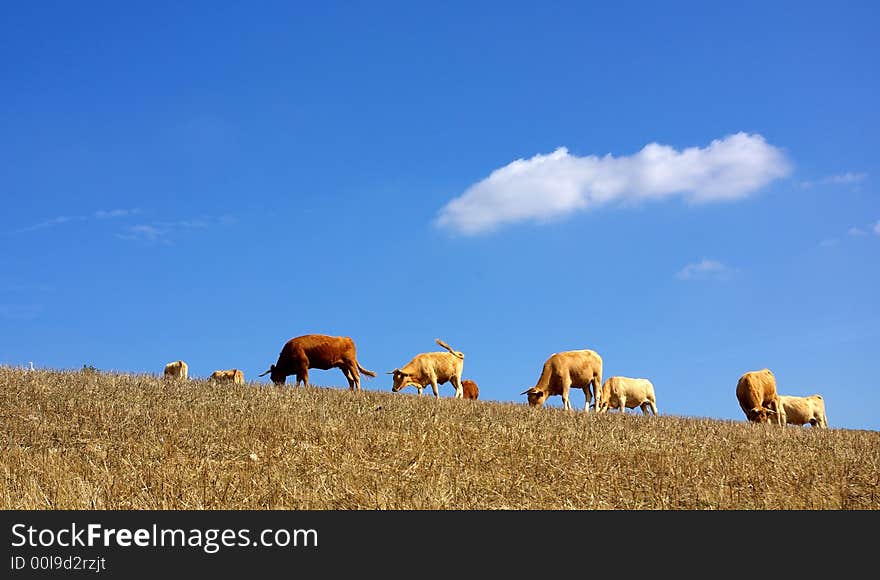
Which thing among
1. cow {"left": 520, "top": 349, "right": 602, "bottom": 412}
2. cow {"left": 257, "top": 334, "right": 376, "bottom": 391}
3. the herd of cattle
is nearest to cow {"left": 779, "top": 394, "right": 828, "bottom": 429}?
the herd of cattle

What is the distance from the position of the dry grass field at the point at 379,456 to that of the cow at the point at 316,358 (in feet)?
17.5

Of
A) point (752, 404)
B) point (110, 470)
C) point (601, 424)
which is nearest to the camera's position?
point (110, 470)

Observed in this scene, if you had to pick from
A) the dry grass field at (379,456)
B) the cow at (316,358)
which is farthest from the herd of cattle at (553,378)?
the dry grass field at (379,456)

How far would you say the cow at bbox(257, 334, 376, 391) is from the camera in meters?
23.2

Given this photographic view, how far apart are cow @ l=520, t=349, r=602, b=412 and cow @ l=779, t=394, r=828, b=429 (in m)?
12.2

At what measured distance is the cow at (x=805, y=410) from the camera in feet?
109

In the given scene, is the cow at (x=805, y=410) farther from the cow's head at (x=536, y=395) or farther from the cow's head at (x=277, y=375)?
the cow's head at (x=277, y=375)

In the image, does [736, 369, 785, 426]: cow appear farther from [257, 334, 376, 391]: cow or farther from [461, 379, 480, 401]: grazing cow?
[257, 334, 376, 391]: cow
